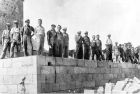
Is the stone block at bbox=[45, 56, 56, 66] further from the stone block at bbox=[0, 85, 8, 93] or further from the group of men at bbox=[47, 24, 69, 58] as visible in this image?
the stone block at bbox=[0, 85, 8, 93]

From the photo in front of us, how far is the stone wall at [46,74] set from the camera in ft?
42.5

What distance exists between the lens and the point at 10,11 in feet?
77.1

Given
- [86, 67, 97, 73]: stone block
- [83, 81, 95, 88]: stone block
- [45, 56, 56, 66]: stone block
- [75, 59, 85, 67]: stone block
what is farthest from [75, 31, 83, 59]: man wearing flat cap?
[45, 56, 56, 66]: stone block

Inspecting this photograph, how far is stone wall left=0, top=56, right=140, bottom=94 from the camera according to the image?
13.0m

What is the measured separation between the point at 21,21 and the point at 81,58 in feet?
27.2

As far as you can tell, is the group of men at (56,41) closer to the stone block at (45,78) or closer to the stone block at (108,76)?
the stone block at (45,78)

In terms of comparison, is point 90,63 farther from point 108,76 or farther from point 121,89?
point 121,89

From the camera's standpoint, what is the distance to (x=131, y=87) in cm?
1284

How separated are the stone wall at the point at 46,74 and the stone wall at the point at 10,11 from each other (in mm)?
9037

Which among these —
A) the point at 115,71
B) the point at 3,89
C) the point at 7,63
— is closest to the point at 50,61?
the point at 7,63

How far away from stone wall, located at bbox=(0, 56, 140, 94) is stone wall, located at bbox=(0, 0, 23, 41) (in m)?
9.04

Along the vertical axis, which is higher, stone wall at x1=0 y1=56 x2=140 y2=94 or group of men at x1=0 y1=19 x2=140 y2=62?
group of men at x1=0 y1=19 x2=140 y2=62

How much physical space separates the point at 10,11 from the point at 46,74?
1134cm

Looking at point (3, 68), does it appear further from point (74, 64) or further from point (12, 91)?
point (74, 64)
